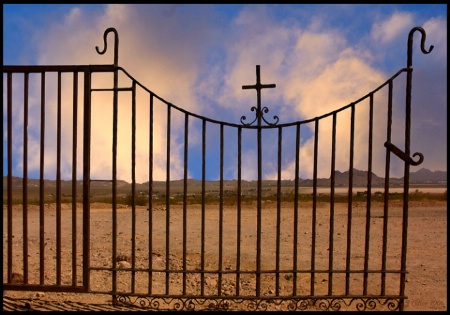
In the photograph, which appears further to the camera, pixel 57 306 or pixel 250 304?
pixel 57 306

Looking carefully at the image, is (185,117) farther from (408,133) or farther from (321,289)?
(321,289)

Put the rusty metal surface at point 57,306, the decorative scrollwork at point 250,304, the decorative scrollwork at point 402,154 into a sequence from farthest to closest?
1. the rusty metal surface at point 57,306
2. the decorative scrollwork at point 250,304
3. the decorative scrollwork at point 402,154

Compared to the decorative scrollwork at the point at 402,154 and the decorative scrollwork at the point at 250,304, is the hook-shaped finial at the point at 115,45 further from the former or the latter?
the decorative scrollwork at the point at 402,154

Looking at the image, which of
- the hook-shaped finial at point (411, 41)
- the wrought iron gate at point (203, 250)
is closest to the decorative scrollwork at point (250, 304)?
the wrought iron gate at point (203, 250)

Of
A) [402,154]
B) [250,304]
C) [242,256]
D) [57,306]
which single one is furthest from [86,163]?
[242,256]

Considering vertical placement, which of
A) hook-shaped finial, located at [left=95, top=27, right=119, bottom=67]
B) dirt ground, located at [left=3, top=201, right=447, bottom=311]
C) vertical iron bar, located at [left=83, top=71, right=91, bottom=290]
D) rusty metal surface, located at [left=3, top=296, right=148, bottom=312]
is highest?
hook-shaped finial, located at [left=95, top=27, right=119, bottom=67]

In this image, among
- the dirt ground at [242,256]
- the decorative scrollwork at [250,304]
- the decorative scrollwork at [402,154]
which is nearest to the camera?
the decorative scrollwork at [402,154]

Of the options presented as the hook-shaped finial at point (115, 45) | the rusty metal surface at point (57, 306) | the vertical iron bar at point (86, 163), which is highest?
the hook-shaped finial at point (115, 45)

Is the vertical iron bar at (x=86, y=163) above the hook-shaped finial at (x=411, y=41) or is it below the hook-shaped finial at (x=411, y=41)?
below

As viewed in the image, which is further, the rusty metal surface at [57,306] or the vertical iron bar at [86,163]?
the rusty metal surface at [57,306]

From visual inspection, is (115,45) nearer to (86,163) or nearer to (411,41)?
(86,163)

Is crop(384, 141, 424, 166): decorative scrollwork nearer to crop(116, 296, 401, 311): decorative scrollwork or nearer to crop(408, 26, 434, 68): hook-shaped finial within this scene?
crop(408, 26, 434, 68): hook-shaped finial

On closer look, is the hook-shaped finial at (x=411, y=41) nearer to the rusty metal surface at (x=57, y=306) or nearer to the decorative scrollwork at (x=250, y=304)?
the decorative scrollwork at (x=250, y=304)

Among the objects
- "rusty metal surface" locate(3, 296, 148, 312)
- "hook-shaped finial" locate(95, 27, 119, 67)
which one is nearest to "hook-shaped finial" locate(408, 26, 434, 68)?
"hook-shaped finial" locate(95, 27, 119, 67)
